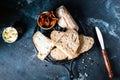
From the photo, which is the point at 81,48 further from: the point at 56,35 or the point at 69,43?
the point at 56,35

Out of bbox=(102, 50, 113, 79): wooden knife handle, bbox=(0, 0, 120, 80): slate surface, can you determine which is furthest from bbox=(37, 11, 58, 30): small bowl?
bbox=(102, 50, 113, 79): wooden knife handle

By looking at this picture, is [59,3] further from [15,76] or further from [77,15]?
[15,76]

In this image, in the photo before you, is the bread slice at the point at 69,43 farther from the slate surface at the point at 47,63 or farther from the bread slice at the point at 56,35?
the slate surface at the point at 47,63

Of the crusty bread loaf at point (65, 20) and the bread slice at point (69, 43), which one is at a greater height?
the crusty bread loaf at point (65, 20)

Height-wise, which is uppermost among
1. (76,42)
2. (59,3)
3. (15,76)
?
(59,3)

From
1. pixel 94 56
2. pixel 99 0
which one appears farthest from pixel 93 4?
pixel 94 56

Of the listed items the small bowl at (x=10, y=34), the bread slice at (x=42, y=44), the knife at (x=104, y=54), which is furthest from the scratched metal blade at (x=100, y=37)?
the small bowl at (x=10, y=34)
